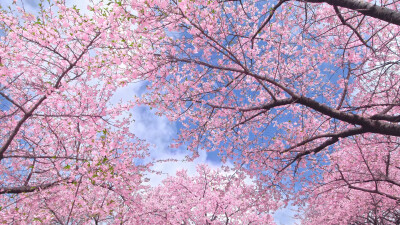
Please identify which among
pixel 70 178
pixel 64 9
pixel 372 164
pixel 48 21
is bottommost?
pixel 70 178

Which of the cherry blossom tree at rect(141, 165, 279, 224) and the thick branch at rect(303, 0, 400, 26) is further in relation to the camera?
the cherry blossom tree at rect(141, 165, 279, 224)

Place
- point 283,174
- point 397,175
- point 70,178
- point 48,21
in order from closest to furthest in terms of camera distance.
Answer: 1. point 48,21
2. point 70,178
3. point 283,174
4. point 397,175

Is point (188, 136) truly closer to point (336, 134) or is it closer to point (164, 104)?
point (164, 104)

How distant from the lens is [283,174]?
8.45m

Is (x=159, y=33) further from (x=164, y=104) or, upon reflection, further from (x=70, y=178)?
(x=70, y=178)

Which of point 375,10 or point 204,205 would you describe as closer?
point 375,10

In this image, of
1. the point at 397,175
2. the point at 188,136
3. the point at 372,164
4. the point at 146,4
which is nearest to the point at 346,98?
the point at 372,164

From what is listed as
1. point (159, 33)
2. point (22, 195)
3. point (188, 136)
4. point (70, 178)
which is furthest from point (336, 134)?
point (22, 195)

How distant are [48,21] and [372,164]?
11.9m

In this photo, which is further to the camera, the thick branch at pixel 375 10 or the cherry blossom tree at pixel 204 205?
the cherry blossom tree at pixel 204 205

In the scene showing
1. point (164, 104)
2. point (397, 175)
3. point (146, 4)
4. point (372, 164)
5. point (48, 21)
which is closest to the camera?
point (146, 4)

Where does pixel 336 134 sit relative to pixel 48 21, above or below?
below

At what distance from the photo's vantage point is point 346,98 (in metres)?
6.72

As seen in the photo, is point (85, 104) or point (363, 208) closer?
point (85, 104)
